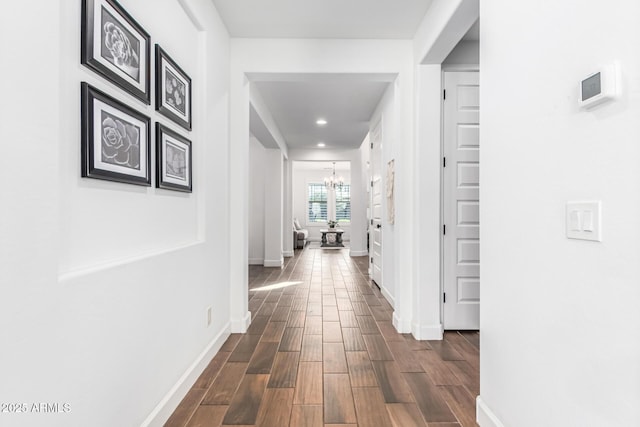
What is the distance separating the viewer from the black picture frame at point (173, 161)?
176 centimetres

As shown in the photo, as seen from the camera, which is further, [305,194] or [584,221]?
[305,194]

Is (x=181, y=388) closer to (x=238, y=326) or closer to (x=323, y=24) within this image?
(x=238, y=326)

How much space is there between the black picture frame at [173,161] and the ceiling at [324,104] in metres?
1.52

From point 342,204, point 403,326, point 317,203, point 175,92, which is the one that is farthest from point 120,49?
point 342,204

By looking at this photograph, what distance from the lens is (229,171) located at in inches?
119

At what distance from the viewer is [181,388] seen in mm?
1941

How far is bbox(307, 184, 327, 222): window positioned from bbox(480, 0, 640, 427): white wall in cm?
1111

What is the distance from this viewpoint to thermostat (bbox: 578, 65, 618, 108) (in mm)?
948

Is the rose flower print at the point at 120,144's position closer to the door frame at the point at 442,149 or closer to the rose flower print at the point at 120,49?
the rose flower print at the point at 120,49

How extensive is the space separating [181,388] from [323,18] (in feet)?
9.15

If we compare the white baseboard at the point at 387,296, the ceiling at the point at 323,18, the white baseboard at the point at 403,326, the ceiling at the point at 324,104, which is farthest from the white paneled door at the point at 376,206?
the ceiling at the point at 323,18

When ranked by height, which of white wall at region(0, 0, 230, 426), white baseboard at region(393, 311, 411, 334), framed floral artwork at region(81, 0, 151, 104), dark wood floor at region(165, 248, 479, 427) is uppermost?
framed floral artwork at region(81, 0, 151, 104)

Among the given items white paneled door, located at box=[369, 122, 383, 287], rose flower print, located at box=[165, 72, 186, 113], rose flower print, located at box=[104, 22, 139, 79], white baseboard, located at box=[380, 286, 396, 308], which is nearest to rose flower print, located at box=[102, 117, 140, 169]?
rose flower print, located at box=[104, 22, 139, 79]

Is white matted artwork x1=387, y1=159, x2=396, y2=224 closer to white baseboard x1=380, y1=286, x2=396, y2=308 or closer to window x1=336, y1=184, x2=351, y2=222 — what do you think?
white baseboard x1=380, y1=286, x2=396, y2=308
